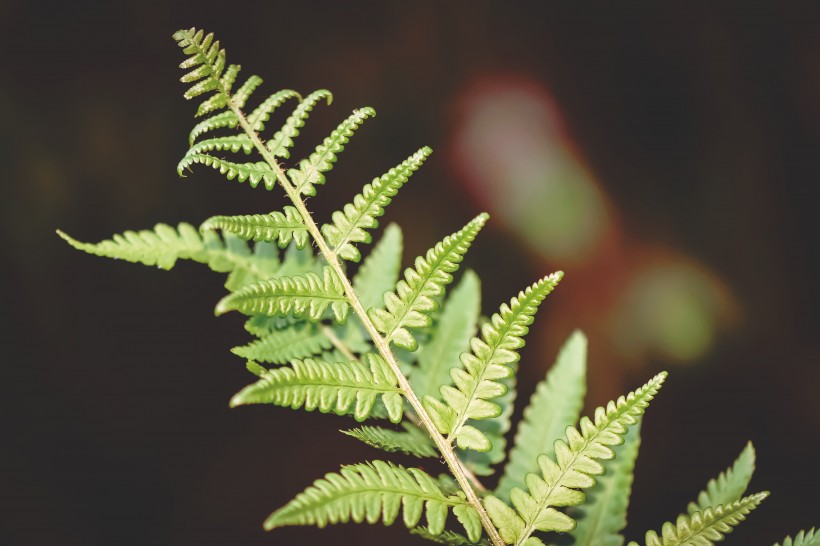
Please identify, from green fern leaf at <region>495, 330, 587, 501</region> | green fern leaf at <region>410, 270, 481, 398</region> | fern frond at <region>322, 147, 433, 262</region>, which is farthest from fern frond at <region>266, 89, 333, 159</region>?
green fern leaf at <region>495, 330, 587, 501</region>

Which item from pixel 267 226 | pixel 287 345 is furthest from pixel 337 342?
pixel 267 226

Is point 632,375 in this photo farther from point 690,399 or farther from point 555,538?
point 555,538

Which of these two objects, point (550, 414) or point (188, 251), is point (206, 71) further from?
point (550, 414)

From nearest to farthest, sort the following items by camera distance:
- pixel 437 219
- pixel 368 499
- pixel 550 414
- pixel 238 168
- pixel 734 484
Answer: pixel 368 499
pixel 238 168
pixel 734 484
pixel 550 414
pixel 437 219

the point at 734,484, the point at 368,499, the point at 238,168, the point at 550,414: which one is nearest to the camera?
the point at 368,499

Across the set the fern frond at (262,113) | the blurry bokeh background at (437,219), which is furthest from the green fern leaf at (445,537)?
the blurry bokeh background at (437,219)

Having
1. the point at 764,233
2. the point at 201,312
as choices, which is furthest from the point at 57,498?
the point at 764,233
